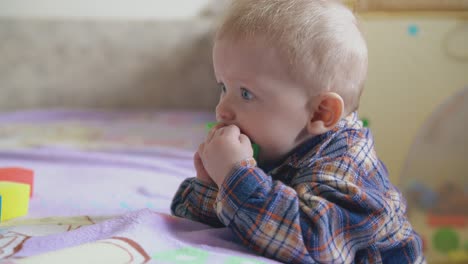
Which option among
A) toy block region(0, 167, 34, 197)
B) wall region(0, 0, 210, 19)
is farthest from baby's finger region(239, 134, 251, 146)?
wall region(0, 0, 210, 19)

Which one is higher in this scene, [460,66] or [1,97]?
[460,66]

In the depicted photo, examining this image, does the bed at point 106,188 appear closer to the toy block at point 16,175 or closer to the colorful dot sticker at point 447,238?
the toy block at point 16,175

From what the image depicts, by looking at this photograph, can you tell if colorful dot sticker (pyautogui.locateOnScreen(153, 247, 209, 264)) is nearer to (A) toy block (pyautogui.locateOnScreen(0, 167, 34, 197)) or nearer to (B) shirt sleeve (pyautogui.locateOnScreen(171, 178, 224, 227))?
(B) shirt sleeve (pyautogui.locateOnScreen(171, 178, 224, 227))

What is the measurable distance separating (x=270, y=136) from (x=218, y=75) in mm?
109

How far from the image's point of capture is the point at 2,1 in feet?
8.31

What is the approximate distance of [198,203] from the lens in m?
0.84

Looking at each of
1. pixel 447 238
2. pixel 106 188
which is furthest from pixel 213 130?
pixel 447 238

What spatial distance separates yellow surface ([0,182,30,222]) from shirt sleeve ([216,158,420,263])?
1.42 feet

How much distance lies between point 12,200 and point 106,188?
0.29 metres

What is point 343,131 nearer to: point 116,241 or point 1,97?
point 116,241


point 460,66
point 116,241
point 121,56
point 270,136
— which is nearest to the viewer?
point 116,241

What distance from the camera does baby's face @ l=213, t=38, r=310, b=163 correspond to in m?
0.76

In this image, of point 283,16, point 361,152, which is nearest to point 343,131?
point 361,152

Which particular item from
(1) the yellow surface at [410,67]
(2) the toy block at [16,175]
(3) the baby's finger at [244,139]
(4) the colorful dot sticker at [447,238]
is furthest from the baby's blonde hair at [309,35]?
(4) the colorful dot sticker at [447,238]
